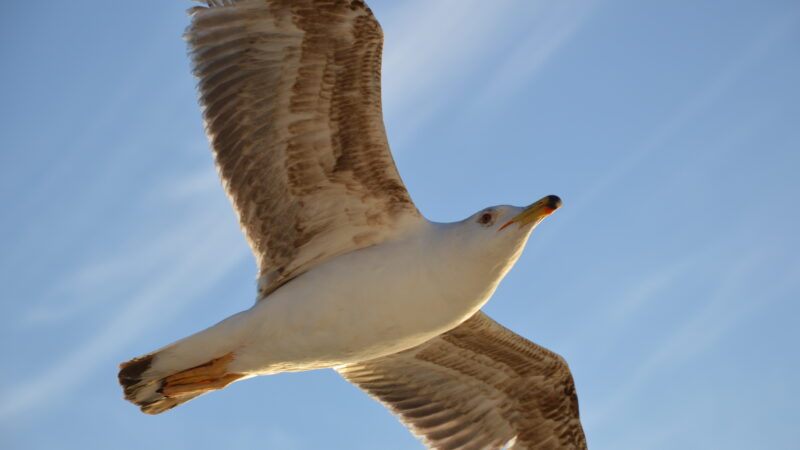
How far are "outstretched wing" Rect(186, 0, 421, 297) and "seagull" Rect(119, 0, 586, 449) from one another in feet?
0.04

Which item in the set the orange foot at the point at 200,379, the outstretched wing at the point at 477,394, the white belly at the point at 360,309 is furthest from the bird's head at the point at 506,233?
the orange foot at the point at 200,379

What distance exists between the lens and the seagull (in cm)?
859

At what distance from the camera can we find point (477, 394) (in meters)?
10.9

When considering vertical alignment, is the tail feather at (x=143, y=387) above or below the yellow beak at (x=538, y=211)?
below

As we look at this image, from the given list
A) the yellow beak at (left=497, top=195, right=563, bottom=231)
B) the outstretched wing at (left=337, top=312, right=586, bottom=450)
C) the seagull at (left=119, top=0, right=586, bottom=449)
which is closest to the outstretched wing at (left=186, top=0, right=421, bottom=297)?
the seagull at (left=119, top=0, right=586, bottom=449)

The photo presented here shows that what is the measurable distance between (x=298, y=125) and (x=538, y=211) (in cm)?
237

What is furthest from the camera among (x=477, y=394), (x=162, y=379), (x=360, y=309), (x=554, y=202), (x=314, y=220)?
(x=477, y=394)

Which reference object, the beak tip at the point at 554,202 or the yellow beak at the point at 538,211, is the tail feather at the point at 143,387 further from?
the beak tip at the point at 554,202

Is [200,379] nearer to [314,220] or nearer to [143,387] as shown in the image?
[143,387]

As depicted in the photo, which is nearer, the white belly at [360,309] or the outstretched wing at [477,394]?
the white belly at [360,309]

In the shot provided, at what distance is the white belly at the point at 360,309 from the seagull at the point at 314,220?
0.01m

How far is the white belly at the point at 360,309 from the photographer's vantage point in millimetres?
8555

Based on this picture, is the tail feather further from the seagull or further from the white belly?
the white belly

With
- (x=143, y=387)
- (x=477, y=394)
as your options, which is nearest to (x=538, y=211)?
(x=477, y=394)
